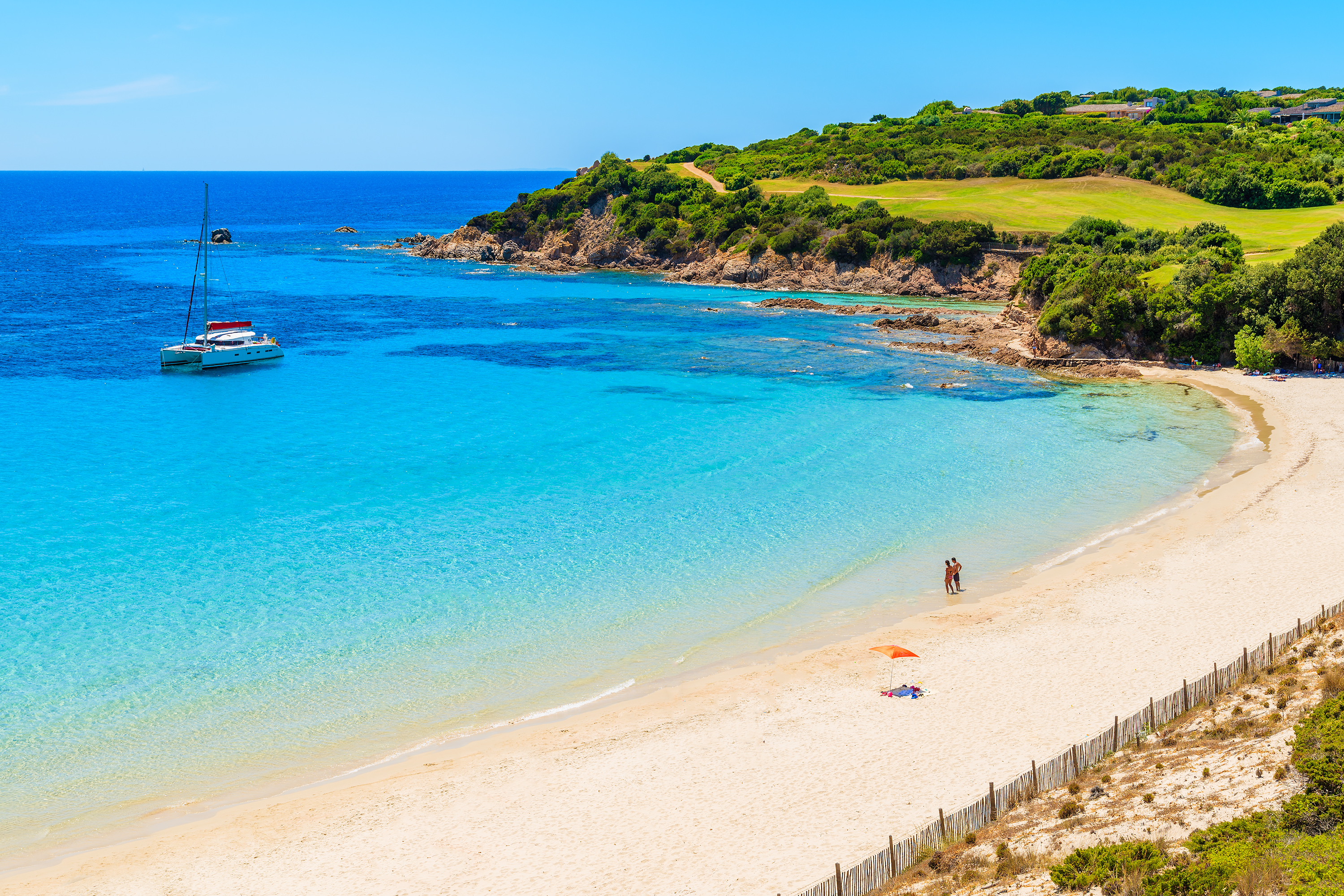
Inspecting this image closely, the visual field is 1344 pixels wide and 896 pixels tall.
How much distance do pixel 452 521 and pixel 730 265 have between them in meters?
80.1

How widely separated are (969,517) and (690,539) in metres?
11.2

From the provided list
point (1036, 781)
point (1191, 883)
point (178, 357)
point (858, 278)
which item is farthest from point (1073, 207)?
point (1191, 883)

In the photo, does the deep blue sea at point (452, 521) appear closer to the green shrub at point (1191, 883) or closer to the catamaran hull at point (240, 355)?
the catamaran hull at point (240, 355)

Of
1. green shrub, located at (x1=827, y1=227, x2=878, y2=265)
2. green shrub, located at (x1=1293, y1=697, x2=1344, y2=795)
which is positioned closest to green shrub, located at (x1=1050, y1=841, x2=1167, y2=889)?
green shrub, located at (x1=1293, y1=697, x2=1344, y2=795)

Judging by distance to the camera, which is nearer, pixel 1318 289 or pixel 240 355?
pixel 1318 289

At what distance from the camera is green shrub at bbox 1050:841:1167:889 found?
13.0m

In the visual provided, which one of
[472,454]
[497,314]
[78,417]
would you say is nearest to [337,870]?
[472,454]

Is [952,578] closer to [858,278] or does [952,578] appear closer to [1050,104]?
[858,278]

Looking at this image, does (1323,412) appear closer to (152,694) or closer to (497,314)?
(152,694)

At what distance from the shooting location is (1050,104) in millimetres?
196000

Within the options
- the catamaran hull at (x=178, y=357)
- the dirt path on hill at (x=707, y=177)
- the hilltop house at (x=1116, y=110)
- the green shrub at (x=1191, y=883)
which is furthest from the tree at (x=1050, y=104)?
the green shrub at (x=1191, y=883)

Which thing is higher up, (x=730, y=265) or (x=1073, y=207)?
(x=1073, y=207)

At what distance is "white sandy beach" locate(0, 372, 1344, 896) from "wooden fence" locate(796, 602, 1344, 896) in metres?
1.36

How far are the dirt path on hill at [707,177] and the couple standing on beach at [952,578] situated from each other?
10657 cm
